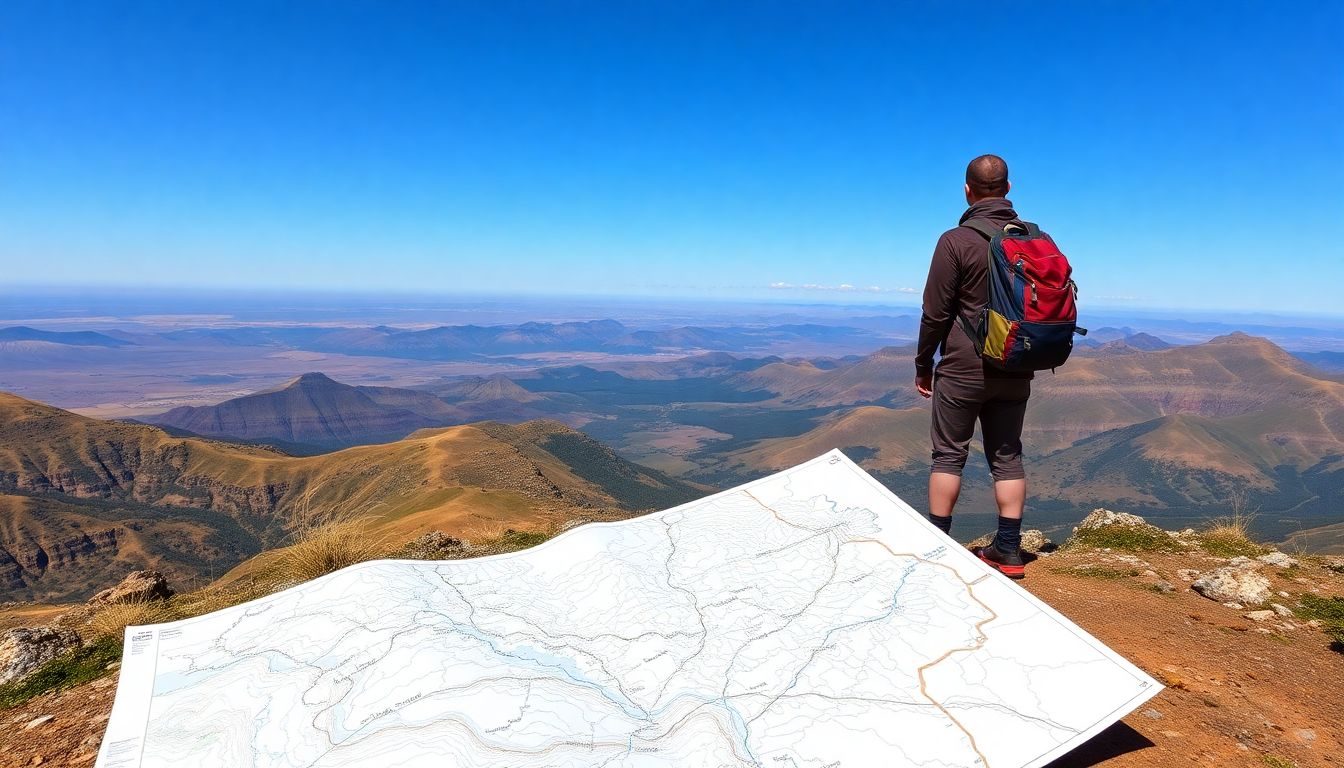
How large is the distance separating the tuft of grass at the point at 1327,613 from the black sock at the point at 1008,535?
2.35 meters

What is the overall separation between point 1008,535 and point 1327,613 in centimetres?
296

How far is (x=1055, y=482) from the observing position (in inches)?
7510

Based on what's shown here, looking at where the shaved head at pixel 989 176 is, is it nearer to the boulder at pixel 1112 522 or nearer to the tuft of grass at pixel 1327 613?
the tuft of grass at pixel 1327 613

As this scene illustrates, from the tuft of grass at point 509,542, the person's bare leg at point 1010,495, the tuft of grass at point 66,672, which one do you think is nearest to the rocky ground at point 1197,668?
the tuft of grass at point 66,672

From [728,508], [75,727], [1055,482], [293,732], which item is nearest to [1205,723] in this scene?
[728,508]

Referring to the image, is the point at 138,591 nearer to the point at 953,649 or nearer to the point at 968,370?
the point at 953,649

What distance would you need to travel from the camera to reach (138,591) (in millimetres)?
7262

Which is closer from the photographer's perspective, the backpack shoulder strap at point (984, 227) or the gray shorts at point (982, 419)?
the backpack shoulder strap at point (984, 227)

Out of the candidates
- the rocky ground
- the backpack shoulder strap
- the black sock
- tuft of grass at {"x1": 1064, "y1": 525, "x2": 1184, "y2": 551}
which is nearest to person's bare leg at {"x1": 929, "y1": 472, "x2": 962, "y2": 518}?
the black sock

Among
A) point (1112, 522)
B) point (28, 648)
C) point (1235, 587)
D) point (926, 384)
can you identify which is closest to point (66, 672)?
point (28, 648)

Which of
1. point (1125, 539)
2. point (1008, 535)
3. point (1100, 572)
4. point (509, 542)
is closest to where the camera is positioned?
point (1008, 535)

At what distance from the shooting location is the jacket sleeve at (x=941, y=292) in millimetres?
4422

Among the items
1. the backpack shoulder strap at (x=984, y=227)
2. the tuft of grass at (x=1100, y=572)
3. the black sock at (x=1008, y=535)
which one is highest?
the backpack shoulder strap at (x=984, y=227)

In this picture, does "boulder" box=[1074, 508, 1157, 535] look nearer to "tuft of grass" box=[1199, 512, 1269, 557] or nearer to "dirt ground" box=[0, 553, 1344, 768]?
"tuft of grass" box=[1199, 512, 1269, 557]
